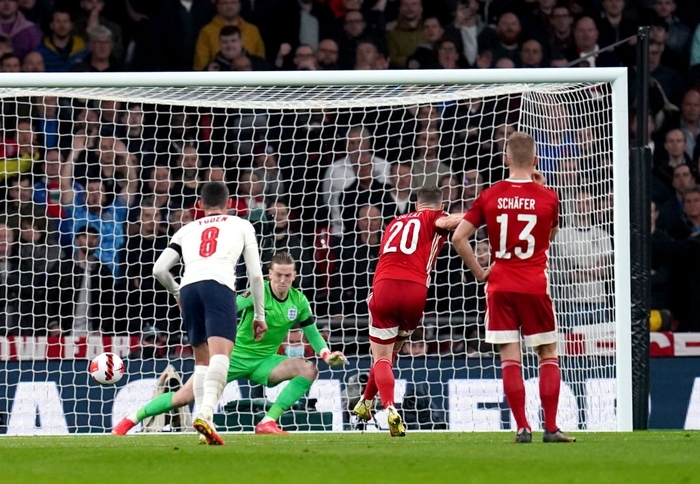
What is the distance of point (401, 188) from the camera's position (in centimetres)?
1205

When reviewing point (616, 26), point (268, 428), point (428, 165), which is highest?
Answer: point (616, 26)

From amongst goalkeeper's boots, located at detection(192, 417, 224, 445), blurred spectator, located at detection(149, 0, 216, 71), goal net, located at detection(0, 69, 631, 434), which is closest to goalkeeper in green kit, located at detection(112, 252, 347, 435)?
goal net, located at detection(0, 69, 631, 434)

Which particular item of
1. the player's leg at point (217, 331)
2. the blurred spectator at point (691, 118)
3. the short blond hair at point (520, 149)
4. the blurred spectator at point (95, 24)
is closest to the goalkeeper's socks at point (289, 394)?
the player's leg at point (217, 331)

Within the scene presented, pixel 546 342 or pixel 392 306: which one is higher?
pixel 392 306

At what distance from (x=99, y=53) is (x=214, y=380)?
6.22 m

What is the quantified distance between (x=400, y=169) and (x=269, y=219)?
1.32m

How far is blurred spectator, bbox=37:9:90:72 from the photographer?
1359 centimetres

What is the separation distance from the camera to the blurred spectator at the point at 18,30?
1374 centimetres

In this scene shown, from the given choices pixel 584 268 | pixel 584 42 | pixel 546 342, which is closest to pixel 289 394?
pixel 584 268

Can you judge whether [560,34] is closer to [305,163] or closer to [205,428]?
[305,163]

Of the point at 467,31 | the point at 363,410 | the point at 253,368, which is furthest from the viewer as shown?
the point at 467,31

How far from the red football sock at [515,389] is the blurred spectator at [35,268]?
17.2ft

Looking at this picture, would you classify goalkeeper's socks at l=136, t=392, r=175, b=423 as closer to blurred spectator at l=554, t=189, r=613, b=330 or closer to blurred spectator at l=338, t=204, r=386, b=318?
blurred spectator at l=338, t=204, r=386, b=318

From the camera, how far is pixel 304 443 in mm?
8141
